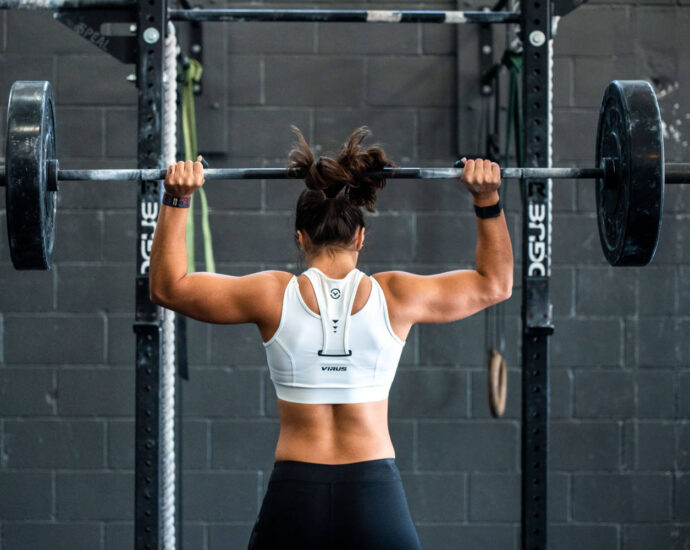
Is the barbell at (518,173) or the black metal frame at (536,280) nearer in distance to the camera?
the barbell at (518,173)

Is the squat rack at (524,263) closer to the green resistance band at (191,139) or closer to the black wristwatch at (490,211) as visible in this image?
the black wristwatch at (490,211)

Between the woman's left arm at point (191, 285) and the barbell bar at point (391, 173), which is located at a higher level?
the barbell bar at point (391, 173)

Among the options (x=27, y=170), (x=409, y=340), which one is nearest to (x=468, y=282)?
(x=27, y=170)

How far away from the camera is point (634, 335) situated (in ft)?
9.02

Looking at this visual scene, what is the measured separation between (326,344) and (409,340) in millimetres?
1264

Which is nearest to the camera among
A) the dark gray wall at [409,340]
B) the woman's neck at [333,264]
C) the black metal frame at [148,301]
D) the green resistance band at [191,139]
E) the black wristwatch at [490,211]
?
the woman's neck at [333,264]

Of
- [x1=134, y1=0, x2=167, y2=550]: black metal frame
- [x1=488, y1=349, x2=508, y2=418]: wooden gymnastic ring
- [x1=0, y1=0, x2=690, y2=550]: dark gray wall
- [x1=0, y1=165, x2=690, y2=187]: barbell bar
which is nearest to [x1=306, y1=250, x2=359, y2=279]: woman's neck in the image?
[x1=0, y1=165, x2=690, y2=187]: barbell bar

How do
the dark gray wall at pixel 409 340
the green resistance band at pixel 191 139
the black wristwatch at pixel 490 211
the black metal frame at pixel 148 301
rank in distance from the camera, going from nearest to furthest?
the black wristwatch at pixel 490 211 < the black metal frame at pixel 148 301 < the green resistance band at pixel 191 139 < the dark gray wall at pixel 409 340

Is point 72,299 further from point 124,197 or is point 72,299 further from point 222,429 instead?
point 222,429

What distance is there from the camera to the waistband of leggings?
1.50m

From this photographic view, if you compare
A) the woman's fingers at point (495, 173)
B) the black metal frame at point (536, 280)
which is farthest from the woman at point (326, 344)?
the black metal frame at point (536, 280)

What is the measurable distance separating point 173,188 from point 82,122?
1.29 m

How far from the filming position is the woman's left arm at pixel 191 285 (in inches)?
61.3

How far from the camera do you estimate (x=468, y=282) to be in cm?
163
